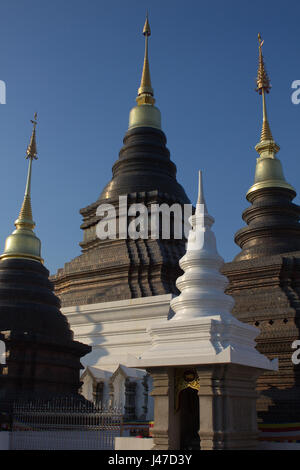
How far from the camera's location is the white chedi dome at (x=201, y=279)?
39.7 feet

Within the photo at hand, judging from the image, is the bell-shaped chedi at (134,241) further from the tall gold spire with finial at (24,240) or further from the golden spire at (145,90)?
the tall gold spire with finial at (24,240)

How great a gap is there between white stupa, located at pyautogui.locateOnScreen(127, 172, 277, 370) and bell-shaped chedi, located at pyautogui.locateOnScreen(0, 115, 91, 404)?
7049 millimetres

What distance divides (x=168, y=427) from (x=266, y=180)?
16341 millimetres

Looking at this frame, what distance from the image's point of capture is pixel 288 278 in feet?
67.4

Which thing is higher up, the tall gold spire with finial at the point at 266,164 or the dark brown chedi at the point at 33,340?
the tall gold spire with finial at the point at 266,164

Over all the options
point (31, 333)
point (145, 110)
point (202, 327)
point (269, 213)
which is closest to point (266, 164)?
point (269, 213)

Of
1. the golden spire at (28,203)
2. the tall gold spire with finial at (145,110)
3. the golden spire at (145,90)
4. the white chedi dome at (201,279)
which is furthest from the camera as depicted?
the golden spire at (145,90)

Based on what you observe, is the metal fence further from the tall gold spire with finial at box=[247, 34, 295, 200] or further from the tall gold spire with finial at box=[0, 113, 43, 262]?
the tall gold spire with finial at box=[247, 34, 295, 200]

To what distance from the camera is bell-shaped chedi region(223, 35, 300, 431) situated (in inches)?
674

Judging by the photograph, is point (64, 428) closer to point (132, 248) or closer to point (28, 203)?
point (28, 203)

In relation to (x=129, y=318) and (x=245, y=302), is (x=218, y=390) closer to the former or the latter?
(x=245, y=302)

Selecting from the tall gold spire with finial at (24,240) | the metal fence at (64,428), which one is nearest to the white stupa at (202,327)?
the metal fence at (64,428)

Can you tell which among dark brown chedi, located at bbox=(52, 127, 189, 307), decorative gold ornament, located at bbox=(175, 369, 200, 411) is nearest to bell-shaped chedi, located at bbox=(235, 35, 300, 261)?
dark brown chedi, located at bbox=(52, 127, 189, 307)

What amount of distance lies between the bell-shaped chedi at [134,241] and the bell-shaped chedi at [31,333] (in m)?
5.17
